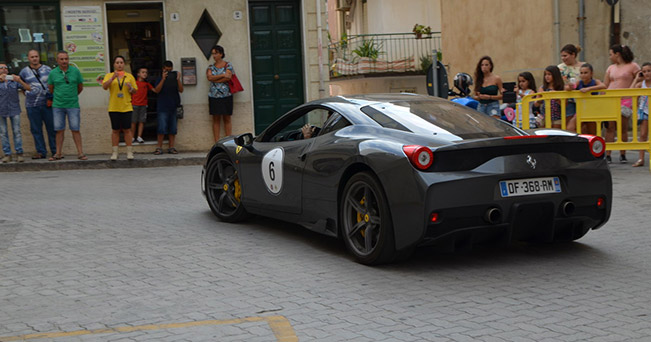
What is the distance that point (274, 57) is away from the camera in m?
19.1

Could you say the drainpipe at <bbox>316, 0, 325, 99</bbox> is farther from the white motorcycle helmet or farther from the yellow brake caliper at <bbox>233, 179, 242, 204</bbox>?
the yellow brake caliper at <bbox>233, 179, 242, 204</bbox>

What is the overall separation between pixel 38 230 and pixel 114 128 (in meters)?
8.06

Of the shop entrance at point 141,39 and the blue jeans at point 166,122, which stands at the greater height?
the shop entrance at point 141,39

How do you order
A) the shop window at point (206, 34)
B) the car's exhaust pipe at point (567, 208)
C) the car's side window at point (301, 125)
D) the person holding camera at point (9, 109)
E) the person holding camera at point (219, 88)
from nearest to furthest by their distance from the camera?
the car's exhaust pipe at point (567, 208) → the car's side window at point (301, 125) → the person holding camera at point (9, 109) → the person holding camera at point (219, 88) → the shop window at point (206, 34)

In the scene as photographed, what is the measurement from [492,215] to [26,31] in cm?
1421

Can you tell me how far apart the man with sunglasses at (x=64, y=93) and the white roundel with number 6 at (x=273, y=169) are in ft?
30.7

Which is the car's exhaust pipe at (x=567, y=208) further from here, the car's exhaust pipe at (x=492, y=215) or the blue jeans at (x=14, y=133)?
the blue jeans at (x=14, y=133)

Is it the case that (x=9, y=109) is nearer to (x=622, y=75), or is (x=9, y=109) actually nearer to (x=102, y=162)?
(x=102, y=162)

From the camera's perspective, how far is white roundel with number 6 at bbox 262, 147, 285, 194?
7.84 meters

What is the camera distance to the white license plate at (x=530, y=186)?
6207 millimetres

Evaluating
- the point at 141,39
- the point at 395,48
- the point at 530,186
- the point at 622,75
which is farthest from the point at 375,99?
the point at 395,48

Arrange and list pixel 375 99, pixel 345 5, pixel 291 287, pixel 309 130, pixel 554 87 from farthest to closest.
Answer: pixel 345 5 → pixel 554 87 → pixel 309 130 → pixel 375 99 → pixel 291 287

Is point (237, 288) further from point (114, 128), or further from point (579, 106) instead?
point (114, 128)

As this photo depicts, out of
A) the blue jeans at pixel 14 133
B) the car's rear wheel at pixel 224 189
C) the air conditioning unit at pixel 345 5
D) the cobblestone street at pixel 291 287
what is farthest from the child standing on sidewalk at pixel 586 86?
the air conditioning unit at pixel 345 5
